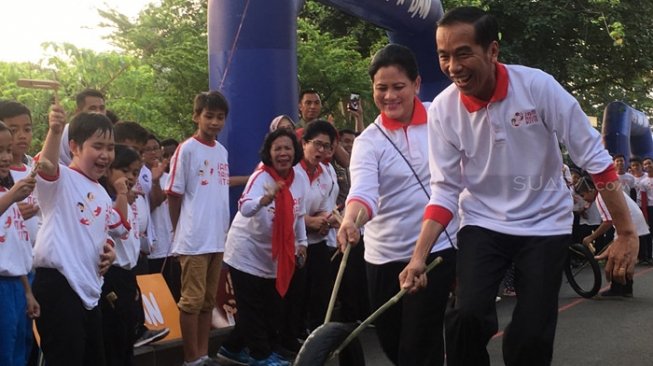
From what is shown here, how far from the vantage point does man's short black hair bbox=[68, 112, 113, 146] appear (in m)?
5.10

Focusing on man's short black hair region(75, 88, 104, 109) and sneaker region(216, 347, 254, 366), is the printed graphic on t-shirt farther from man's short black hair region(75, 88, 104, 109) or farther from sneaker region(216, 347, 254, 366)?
sneaker region(216, 347, 254, 366)

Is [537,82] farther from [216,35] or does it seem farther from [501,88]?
[216,35]

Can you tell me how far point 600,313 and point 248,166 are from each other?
4.42 meters

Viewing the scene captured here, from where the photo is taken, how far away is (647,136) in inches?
1056

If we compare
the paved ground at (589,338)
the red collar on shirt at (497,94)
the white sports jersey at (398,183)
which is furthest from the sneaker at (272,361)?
the red collar on shirt at (497,94)

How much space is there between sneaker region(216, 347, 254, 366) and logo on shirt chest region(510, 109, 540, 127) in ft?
12.4

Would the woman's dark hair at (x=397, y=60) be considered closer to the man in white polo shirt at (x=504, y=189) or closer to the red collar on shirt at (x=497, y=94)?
the man in white polo shirt at (x=504, y=189)

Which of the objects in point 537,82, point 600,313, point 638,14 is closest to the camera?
point 537,82

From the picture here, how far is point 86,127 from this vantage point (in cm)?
509

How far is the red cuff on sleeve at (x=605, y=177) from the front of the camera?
3908 millimetres

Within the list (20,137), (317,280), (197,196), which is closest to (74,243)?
(20,137)

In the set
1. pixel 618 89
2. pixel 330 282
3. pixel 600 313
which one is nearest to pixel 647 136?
pixel 618 89

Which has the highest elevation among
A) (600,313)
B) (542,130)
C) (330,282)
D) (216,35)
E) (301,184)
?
(216,35)

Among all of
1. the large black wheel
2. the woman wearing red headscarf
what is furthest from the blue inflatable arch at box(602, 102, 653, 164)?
the large black wheel
